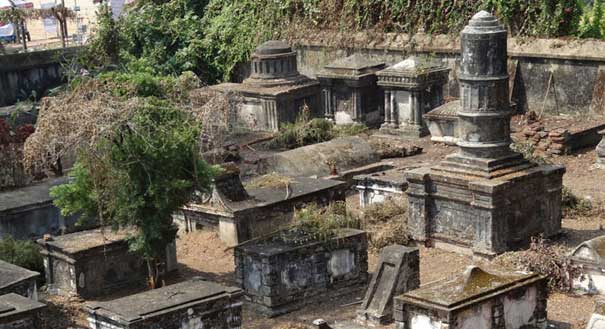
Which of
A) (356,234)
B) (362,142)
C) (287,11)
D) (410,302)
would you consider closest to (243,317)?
(356,234)

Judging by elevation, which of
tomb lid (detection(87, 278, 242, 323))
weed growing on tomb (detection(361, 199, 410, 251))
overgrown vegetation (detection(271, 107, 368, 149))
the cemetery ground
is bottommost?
the cemetery ground

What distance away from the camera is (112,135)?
1263cm

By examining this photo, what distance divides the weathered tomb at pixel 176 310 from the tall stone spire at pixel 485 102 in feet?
14.4

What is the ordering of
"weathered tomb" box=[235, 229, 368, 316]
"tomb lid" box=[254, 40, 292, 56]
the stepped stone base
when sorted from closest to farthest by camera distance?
1. "weathered tomb" box=[235, 229, 368, 316]
2. the stepped stone base
3. "tomb lid" box=[254, 40, 292, 56]

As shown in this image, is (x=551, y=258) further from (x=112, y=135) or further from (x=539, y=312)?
(x=112, y=135)

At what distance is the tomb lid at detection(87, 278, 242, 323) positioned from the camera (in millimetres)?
10750

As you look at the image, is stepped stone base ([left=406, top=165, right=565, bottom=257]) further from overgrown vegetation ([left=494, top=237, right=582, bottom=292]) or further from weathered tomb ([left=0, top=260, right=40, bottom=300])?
weathered tomb ([left=0, top=260, right=40, bottom=300])

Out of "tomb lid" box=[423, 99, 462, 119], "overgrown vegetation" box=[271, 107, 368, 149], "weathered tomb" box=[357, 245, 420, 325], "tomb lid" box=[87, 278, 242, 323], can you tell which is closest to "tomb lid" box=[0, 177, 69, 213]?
"tomb lid" box=[87, 278, 242, 323]

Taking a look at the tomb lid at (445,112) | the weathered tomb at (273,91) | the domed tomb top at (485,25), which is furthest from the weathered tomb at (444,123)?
the domed tomb top at (485,25)

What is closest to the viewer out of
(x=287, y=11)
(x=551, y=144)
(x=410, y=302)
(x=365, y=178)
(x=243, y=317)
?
(x=410, y=302)

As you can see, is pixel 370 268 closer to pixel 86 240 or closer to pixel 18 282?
pixel 86 240

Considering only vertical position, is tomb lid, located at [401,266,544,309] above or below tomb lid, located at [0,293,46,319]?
above

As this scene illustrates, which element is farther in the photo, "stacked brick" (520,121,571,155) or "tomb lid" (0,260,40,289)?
"stacked brick" (520,121,571,155)

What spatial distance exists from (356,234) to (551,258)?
2359 millimetres
